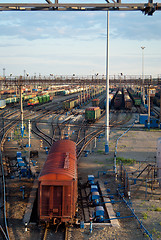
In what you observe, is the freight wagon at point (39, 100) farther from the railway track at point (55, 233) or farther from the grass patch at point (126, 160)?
the railway track at point (55, 233)

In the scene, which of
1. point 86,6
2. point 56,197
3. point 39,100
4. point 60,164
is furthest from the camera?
point 39,100

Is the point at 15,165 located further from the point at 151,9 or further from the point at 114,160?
the point at 151,9

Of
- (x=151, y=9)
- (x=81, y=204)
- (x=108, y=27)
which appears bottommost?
(x=81, y=204)

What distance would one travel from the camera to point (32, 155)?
87.1 ft

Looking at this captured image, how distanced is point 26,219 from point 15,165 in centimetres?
984

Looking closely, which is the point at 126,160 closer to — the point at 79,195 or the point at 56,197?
the point at 79,195

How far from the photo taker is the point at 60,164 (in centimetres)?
1490

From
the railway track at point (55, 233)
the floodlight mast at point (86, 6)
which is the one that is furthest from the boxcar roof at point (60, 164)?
the floodlight mast at point (86, 6)

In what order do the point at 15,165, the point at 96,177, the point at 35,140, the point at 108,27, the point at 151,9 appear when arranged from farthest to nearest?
the point at 35,140 < the point at 108,27 < the point at 15,165 < the point at 96,177 < the point at 151,9

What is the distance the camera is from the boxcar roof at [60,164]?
13.5 meters

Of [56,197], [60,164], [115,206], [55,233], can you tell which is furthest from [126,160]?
[55,233]

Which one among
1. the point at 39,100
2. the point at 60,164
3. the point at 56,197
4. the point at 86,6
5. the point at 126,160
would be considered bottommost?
the point at 126,160

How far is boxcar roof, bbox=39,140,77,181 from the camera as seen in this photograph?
1352 centimetres

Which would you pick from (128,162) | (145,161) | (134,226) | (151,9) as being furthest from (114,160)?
(151,9)
